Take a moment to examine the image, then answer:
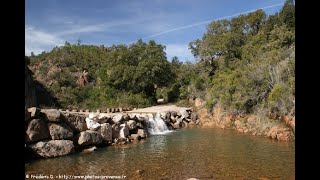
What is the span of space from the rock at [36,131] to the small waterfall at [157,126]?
8.25 meters

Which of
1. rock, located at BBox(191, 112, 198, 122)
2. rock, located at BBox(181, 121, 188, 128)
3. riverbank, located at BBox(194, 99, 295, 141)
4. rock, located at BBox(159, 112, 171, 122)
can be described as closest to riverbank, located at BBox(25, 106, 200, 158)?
rock, located at BBox(159, 112, 171, 122)

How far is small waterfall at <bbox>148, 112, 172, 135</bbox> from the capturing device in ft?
63.3

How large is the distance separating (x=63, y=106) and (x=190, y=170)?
21.0 metres

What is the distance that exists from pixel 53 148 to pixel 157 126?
9.27m

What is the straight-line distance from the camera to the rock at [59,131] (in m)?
12.1

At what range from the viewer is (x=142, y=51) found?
33812 millimetres

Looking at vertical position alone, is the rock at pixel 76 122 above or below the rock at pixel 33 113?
below

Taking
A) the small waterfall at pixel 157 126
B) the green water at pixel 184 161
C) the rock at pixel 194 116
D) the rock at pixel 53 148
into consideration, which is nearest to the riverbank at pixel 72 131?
the rock at pixel 53 148

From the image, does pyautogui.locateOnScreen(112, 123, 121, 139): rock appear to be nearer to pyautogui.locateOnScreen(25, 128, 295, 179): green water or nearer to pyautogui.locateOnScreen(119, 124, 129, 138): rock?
pyautogui.locateOnScreen(119, 124, 129, 138): rock

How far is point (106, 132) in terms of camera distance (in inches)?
570

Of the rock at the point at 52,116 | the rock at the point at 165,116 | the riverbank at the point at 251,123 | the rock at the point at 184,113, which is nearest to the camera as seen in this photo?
the rock at the point at 52,116

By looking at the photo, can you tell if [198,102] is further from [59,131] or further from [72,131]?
[59,131]

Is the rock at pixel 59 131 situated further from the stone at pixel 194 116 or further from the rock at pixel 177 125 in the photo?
the stone at pixel 194 116
